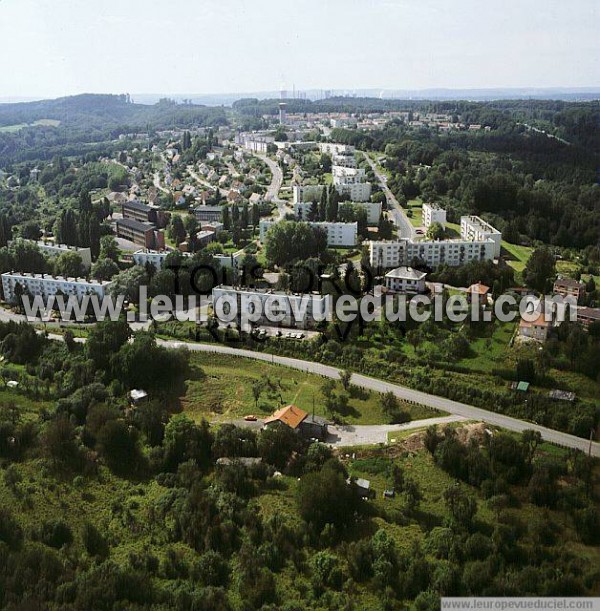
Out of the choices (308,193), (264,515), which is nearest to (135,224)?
(308,193)

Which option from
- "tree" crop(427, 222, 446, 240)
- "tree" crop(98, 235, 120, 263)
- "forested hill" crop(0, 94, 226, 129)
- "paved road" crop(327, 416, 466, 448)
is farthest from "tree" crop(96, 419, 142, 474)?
"forested hill" crop(0, 94, 226, 129)

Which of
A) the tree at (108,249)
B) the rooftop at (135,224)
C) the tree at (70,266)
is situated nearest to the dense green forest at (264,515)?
the tree at (70,266)

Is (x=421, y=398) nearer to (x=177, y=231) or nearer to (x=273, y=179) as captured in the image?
(x=177, y=231)

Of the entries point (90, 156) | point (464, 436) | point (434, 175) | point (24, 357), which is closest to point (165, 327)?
point (24, 357)

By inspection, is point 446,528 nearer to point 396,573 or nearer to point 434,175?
point 396,573

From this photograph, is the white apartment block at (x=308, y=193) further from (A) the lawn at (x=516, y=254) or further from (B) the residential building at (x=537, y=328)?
(B) the residential building at (x=537, y=328)
